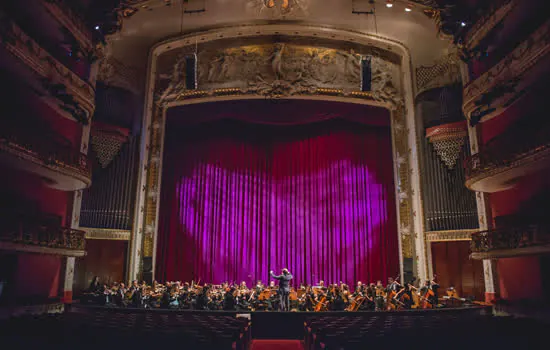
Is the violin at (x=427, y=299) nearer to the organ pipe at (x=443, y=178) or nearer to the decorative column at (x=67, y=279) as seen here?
the organ pipe at (x=443, y=178)

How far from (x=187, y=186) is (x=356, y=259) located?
271 inches

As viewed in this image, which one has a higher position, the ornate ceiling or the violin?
the ornate ceiling

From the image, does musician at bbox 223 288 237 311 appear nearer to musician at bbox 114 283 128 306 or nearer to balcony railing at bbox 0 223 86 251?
musician at bbox 114 283 128 306

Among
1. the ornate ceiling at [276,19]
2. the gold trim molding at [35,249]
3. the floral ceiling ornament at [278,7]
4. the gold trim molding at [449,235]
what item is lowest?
the gold trim molding at [35,249]

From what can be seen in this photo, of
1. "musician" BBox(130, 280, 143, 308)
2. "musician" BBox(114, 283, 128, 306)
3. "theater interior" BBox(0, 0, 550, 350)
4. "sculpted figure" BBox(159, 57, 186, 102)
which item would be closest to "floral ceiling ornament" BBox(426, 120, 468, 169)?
"theater interior" BBox(0, 0, 550, 350)

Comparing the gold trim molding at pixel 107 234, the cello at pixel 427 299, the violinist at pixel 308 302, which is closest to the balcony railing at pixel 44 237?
the gold trim molding at pixel 107 234

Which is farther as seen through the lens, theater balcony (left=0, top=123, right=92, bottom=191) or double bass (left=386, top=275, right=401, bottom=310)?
double bass (left=386, top=275, right=401, bottom=310)

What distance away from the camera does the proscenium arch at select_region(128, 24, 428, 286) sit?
13281 millimetres

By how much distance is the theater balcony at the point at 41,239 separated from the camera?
8.20m

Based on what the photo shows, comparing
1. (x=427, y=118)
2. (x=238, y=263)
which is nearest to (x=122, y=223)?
(x=238, y=263)

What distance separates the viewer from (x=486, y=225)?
10.4 m

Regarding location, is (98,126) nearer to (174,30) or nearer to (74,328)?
(174,30)

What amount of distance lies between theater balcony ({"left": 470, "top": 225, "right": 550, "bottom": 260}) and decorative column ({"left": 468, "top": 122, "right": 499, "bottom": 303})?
48cm

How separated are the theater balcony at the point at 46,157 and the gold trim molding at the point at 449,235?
1023 cm
